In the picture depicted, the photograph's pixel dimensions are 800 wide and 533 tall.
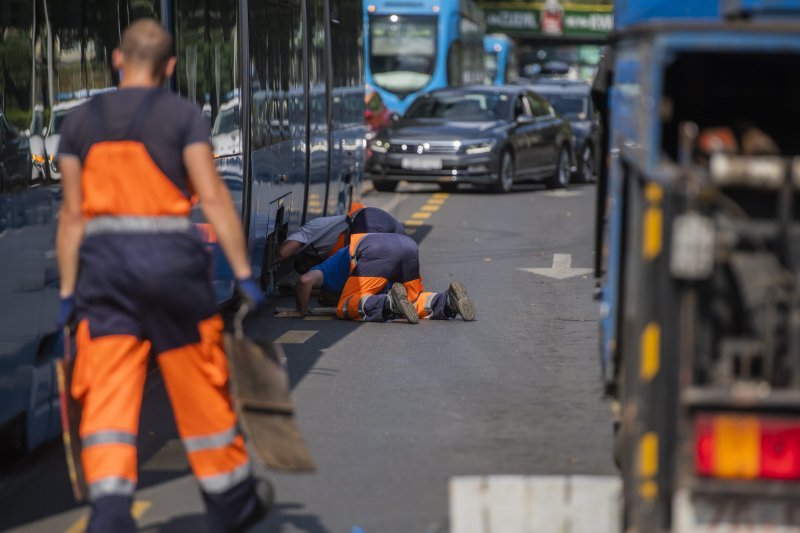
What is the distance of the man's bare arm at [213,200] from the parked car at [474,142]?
1929 cm

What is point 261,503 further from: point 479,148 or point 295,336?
point 479,148

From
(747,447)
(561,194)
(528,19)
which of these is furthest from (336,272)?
(528,19)

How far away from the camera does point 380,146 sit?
2533 centimetres

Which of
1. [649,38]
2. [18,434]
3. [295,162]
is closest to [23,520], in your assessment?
[18,434]

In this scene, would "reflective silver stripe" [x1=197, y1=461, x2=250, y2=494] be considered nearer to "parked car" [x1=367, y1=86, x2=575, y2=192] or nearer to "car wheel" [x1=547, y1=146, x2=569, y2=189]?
"parked car" [x1=367, y1=86, x2=575, y2=192]

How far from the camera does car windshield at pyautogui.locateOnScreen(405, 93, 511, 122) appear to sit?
85.5ft

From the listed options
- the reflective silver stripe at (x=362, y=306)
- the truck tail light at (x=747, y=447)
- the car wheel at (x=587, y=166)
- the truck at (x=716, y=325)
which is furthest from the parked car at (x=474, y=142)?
Result: the truck tail light at (x=747, y=447)

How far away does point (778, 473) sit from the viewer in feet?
15.6

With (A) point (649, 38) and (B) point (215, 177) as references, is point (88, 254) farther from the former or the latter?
(A) point (649, 38)

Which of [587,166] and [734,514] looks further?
[587,166]

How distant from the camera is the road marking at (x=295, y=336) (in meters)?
11.3

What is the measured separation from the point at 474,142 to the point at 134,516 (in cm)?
1847

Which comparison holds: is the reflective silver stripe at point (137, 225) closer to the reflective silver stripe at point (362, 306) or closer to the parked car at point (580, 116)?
the reflective silver stripe at point (362, 306)

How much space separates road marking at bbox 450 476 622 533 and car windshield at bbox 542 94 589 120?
2530cm
